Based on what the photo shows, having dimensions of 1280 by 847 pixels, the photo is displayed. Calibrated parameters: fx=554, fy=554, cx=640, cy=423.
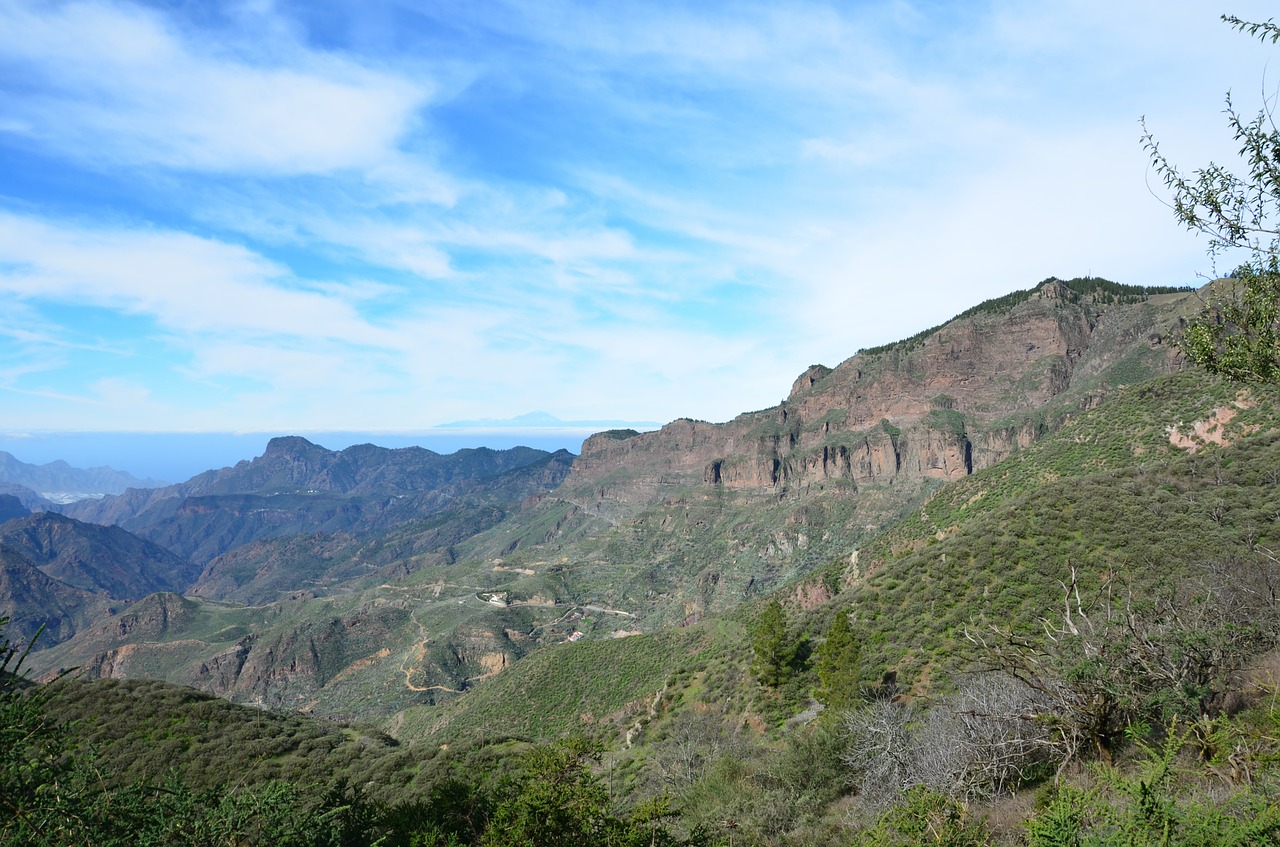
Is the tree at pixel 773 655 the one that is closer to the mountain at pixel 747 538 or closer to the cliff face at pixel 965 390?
the mountain at pixel 747 538

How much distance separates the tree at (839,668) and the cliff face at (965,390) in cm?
8393

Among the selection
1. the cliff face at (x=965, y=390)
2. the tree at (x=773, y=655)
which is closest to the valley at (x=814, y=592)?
the tree at (x=773, y=655)

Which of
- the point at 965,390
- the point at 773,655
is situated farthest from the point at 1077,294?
the point at 773,655

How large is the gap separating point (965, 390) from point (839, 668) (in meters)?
118

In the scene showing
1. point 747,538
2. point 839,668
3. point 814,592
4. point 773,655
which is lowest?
point 747,538

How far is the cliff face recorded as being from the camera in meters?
93.9

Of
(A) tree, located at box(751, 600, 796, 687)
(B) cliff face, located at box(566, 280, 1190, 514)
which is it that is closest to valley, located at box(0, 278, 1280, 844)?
(A) tree, located at box(751, 600, 796, 687)

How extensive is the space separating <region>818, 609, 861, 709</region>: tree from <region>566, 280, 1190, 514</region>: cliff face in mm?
83926

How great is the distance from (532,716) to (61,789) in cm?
5173

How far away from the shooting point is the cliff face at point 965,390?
3696 inches

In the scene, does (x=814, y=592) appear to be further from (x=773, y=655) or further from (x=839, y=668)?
(x=839, y=668)

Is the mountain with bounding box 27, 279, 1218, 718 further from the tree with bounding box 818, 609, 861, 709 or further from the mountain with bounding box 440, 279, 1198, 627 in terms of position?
the tree with bounding box 818, 609, 861, 709

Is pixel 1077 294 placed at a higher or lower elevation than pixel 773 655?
higher

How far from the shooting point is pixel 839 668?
80.2 ft
